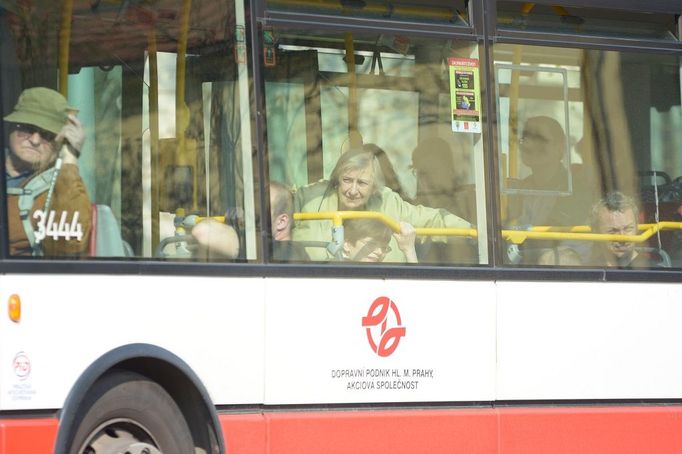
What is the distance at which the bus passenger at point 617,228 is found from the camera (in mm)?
8367

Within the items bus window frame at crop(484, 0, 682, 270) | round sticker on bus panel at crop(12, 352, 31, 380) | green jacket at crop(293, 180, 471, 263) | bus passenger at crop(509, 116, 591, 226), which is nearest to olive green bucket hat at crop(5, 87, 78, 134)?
round sticker on bus panel at crop(12, 352, 31, 380)

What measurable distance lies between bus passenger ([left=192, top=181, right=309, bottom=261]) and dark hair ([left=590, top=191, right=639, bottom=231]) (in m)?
1.93

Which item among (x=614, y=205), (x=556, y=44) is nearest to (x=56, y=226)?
(x=556, y=44)

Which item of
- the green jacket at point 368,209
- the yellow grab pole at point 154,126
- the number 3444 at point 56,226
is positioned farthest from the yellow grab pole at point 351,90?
the number 3444 at point 56,226

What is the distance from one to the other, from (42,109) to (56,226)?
520 mm

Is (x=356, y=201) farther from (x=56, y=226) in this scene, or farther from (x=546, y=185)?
(x=56, y=226)

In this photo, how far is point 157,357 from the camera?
6656 mm

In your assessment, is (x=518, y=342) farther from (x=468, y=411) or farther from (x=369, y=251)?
(x=369, y=251)

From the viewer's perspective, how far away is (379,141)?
7.80 metres

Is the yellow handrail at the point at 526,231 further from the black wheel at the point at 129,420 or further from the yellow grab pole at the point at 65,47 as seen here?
the yellow grab pole at the point at 65,47

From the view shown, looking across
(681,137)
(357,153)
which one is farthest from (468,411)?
(681,137)

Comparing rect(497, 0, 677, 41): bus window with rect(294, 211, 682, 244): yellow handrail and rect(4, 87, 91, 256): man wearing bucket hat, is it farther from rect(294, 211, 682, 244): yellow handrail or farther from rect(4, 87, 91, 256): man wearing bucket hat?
rect(4, 87, 91, 256): man wearing bucket hat

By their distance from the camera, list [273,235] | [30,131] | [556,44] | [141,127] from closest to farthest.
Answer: [30,131]
[141,127]
[273,235]
[556,44]

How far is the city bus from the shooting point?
6480 millimetres
